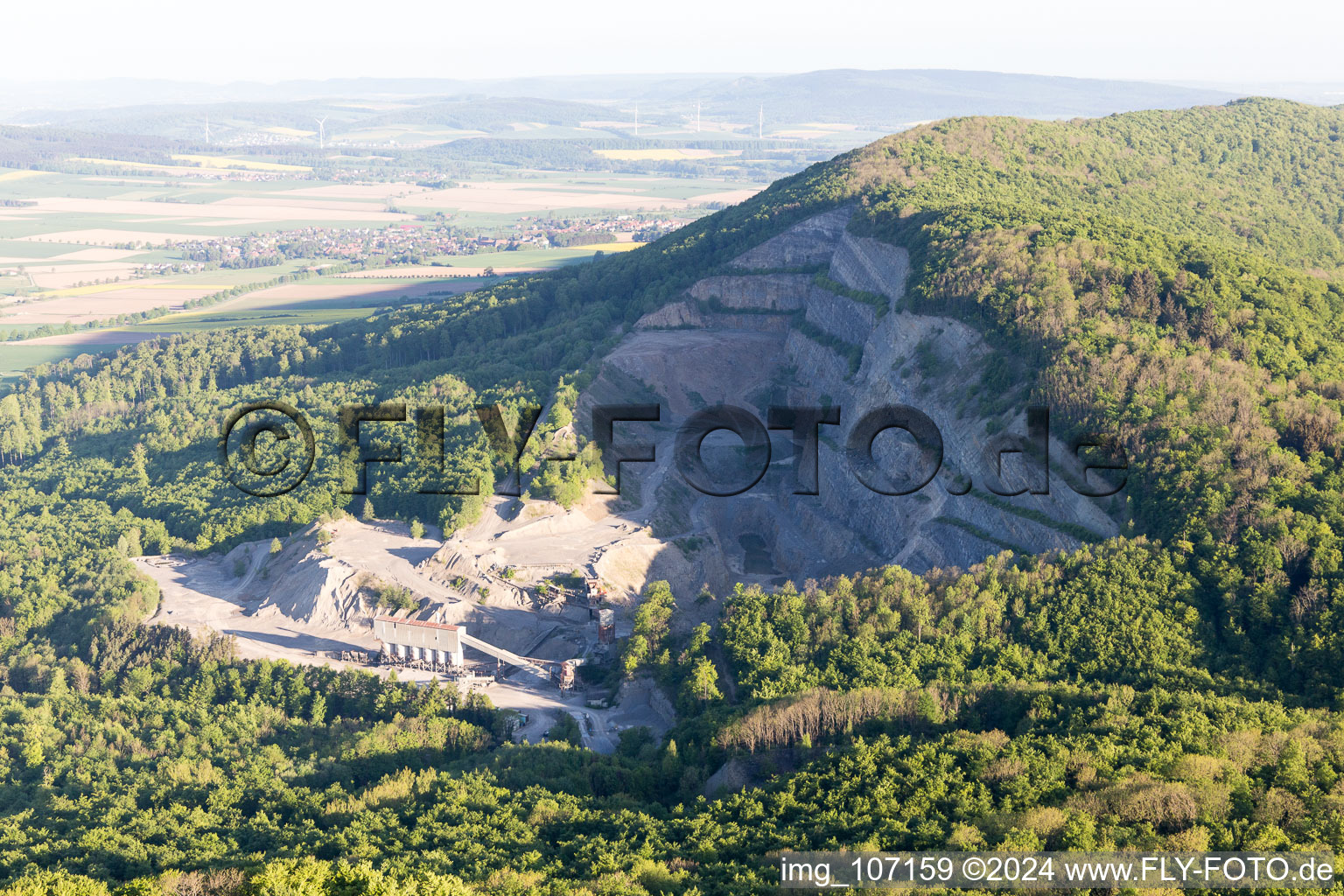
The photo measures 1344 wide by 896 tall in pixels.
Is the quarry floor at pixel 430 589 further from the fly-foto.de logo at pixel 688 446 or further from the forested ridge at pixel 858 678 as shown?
the fly-foto.de logo at pixel 688 446

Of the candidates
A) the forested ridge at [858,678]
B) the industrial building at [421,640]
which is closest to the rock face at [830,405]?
the forested ridge at [858,678]

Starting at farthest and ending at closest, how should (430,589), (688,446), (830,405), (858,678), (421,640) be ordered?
(830,405) → (688,446) → (430,589) → (421,640) → (858,678)

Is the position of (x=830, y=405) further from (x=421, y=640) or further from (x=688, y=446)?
(x=421, y=640)

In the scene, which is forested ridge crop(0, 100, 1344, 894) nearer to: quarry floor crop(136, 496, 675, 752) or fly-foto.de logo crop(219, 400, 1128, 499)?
fly-foto.de logo crop(219, 400, 1128, 499)

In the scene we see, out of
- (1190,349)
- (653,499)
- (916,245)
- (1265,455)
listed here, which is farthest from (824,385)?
(1265,455)

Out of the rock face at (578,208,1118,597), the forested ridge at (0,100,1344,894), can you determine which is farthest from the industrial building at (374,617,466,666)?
the rock face at (578,208,1118,597)

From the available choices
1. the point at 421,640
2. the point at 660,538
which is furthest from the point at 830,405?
the point at 421,640
